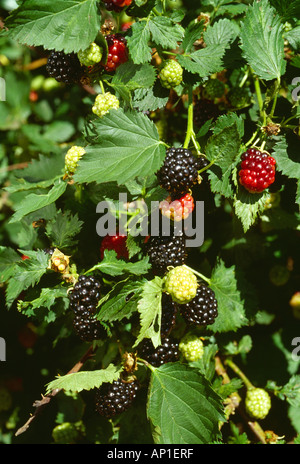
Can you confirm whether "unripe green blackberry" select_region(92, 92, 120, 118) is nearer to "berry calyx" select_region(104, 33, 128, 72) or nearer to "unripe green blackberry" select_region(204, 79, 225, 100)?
"berry calyx" select_region(104, 33, 128, 72)

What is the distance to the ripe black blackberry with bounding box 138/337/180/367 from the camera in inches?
41.5

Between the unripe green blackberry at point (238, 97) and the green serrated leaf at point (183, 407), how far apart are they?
73 cm

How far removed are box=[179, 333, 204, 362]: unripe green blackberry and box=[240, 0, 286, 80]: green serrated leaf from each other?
2.20ft

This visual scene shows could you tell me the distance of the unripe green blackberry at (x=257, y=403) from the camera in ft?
4.17

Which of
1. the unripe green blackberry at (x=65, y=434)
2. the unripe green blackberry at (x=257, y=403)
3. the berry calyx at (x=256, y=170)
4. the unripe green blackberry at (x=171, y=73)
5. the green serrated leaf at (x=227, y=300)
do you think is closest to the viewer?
the berry calyx at (x=256, y=170)

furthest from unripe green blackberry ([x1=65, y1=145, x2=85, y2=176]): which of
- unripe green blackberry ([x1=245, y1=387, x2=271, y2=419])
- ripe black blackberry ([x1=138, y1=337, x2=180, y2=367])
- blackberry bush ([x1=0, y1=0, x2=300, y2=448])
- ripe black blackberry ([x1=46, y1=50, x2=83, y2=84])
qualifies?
unripe green blackberry ([x1=245, y1=387, x2=271, y2=419])

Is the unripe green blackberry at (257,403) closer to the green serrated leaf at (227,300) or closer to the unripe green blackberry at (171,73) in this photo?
the green serrated leaf at (227,300)

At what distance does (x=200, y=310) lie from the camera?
101 cm

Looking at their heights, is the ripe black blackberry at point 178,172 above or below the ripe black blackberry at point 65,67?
below

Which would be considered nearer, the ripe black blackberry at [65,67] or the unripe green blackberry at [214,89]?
the ripe black blackberry at [65,67]

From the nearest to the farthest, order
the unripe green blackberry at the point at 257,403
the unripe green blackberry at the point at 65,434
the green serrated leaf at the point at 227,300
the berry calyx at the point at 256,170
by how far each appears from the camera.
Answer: the berry calyx at the point at 256,170
the green serrated leaf at the point at 227,300
the unripe green blackberry at the point at 257,403
the unripe green blackberry at the point at 65,434

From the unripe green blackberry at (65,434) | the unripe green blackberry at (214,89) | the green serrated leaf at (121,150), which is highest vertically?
the unripe green blackberry at (214,89)

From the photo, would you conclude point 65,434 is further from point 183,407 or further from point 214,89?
point 214,89

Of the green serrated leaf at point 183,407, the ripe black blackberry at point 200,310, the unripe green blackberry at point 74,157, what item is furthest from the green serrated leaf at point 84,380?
the unripe green blackberry at point 74,157
